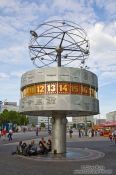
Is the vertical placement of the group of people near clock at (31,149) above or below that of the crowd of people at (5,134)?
below

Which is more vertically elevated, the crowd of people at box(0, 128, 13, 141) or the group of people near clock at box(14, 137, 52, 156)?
the crowd of people at box(0, 128, 13, 141)

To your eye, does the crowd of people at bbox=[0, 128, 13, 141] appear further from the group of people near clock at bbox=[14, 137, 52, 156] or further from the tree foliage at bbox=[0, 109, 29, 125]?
the tree foliage at bbox=[0, 109, 29, 125]

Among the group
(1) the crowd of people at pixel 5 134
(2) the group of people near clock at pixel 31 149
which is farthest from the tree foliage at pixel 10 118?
(2) the group of people near clock at pixel 31 149

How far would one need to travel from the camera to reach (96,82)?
110ft

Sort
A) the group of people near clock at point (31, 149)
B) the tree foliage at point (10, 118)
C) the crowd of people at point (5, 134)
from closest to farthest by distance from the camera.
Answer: the group of people near clock at point (31, 149) < the crowd of people at point (5, 134) < the tree foliage at point (10, 118)

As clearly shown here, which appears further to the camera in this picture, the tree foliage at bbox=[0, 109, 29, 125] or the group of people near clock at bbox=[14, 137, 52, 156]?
the tree foliage at bbox=[0, 109, 29, 125]

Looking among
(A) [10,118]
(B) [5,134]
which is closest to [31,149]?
(B) [5,134]

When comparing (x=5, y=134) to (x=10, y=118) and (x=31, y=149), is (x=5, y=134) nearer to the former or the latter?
(x=31, y=149)

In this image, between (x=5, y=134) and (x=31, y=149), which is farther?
(x=5, y=134)

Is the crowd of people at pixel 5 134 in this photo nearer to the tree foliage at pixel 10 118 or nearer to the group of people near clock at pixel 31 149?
the group of people near clock at pixel 31 149

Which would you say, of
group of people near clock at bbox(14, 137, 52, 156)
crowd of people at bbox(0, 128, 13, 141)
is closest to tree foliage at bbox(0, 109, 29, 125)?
crowd of people at bbox(0, 128, 13, 141)

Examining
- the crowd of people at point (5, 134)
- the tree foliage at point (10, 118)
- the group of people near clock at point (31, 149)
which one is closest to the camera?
the group of people near clock at point (31, 149)

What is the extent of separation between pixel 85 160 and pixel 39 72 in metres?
8.61

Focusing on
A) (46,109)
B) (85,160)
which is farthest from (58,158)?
(46,109)
